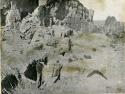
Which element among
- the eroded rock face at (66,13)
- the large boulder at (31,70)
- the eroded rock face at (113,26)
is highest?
the eroded rock face at (66,13)

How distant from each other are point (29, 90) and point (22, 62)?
0.50 ft

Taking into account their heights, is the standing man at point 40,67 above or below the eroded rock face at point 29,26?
below

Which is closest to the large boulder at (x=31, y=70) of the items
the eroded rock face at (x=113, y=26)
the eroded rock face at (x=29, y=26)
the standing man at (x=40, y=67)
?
the standing man at (x=40, y=67)

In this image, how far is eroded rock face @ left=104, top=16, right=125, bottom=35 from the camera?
1.76 metres

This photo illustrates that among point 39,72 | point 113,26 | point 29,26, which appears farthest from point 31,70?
point 113,26

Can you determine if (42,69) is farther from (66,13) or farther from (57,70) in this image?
(66,13)

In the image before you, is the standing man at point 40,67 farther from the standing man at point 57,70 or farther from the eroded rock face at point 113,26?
the eroded rock face at point 113,26

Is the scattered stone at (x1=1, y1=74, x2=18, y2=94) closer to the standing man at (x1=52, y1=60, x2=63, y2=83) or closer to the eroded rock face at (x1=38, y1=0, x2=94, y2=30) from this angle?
the standing man at (x1=52, y1=60, x2=63, y2=83)

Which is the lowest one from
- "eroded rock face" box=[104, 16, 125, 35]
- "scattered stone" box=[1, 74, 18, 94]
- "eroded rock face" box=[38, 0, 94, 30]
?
"scattered stone" box=[1, 74, 18, 94]

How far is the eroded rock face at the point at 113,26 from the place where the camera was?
1.76 meters

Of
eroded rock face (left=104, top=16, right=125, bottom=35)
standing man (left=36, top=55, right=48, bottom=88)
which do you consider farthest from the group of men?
eroded rock face (left=104, top=16, right=125, bottom=35)

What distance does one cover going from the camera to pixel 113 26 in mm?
1768

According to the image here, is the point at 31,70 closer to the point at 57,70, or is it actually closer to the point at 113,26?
the point at 57,70

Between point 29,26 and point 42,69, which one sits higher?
point 29,26
